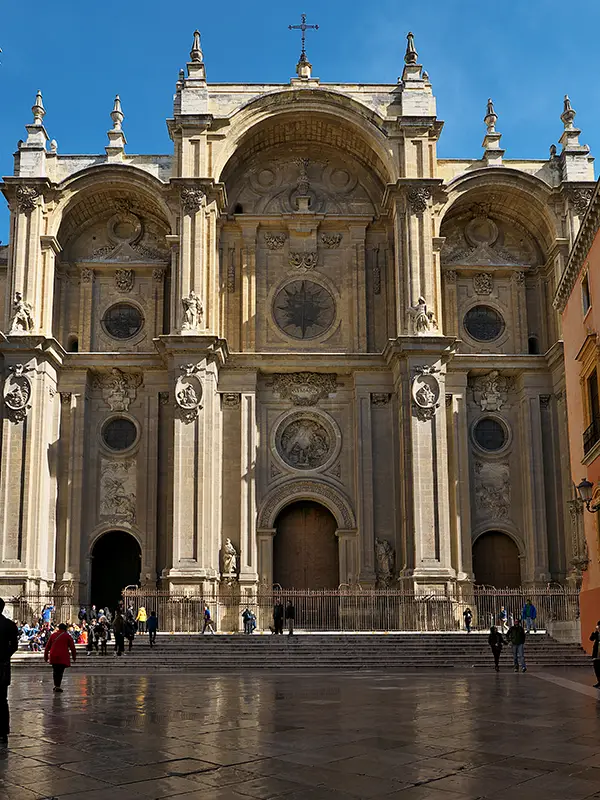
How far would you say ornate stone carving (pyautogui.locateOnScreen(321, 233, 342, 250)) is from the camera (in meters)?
34.0

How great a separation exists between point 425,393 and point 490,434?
14.2ft

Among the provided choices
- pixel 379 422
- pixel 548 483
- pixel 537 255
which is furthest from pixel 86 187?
pixel 548 483

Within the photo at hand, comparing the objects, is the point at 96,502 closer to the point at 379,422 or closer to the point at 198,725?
the point at 379,422

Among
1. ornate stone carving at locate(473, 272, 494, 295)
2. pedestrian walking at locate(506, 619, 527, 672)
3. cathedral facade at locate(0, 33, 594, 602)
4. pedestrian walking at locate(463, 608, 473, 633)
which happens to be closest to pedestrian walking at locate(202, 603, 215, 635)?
cathedral facade at locate(0, 33, 594, 602)

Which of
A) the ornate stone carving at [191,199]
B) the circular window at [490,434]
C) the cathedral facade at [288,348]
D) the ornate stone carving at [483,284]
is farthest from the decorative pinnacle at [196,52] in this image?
the circular window at [490,434]

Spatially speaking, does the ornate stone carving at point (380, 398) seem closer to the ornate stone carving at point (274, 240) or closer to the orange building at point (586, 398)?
the ornate stone carving at point (274, 240)

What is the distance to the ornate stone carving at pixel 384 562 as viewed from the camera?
3056 centimetres

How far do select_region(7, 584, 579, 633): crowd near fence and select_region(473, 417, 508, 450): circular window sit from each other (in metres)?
5.17

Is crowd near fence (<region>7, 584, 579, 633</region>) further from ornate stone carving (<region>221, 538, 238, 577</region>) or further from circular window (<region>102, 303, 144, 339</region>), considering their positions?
circular window (<region>102, 303, 144, 339</region>)

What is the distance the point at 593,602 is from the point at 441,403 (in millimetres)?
9783

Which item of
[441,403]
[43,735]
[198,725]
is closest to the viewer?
[43,735]

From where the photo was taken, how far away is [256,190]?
113 ft

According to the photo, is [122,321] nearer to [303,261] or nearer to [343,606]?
[303,261]

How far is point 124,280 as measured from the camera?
110ft
